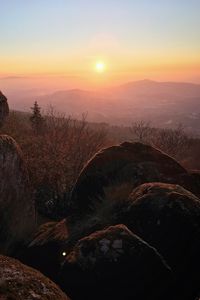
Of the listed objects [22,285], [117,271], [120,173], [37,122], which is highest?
[37,122]

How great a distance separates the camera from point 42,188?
25.0 metres

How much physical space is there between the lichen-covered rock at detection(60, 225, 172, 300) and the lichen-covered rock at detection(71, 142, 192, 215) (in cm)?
329

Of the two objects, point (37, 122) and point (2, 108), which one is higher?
point (2, 108)

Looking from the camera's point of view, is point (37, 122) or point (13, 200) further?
point (37, 122)

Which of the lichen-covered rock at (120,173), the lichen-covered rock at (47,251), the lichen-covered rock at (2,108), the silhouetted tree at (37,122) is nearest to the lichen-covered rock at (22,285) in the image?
the lichen-covered rock at (47,251)

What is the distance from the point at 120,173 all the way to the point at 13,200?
13.7 feet

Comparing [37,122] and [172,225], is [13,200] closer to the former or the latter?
[172,225]

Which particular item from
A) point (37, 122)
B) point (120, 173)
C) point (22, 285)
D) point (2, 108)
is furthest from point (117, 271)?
point (37, 122)

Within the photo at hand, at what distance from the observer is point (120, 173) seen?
14.6m

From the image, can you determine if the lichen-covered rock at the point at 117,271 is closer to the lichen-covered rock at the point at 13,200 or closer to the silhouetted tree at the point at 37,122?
the lichen-covered rock at the point at 13,200

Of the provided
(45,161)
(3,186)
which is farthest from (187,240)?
(45,161)

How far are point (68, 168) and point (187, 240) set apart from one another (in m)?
18.5

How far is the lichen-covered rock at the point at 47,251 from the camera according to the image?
37.4 feet

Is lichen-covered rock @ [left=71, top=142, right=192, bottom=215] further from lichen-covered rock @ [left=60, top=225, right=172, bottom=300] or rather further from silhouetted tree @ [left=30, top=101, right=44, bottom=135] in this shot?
silhouetted tree @ [left=30, top=101, right=44, bottom=135]
